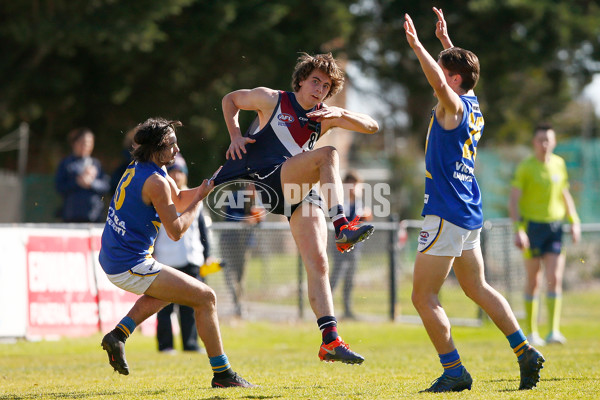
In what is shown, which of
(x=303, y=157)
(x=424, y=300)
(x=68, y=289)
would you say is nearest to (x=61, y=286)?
(x=68, y=289)

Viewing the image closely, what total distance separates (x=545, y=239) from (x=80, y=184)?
22.0ft

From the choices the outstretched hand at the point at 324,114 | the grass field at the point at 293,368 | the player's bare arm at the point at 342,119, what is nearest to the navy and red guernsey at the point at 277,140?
the player's bare arm at the point at 342,119

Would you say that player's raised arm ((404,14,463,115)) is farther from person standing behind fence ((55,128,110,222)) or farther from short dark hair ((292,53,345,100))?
person standing behind fence ((55,128,110,222))

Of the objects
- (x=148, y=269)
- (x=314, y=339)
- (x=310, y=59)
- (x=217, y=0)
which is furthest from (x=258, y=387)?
(x=217, y=0)

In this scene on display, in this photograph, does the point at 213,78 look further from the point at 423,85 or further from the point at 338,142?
the point at 338,142

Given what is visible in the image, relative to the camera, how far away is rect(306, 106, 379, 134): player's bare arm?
6.36 m

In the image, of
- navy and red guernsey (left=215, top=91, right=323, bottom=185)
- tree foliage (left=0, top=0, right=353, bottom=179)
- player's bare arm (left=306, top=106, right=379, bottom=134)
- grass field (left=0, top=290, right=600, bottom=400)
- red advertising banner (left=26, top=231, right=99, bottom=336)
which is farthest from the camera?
tree foliage (left=0, top=0, right=353, bottom=179)

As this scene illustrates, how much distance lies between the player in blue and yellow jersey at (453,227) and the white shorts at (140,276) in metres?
1.90

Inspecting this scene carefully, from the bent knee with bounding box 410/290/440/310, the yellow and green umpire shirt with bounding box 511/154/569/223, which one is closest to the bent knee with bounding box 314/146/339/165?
the bent knee with bounding box 410/290/440/310

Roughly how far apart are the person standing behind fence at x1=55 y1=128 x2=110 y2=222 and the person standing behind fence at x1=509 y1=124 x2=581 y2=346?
609 cm

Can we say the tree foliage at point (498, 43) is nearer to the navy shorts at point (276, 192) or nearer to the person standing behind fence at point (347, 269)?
the person standing behind fence at point (347, 269)

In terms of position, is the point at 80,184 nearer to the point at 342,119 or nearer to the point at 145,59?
the point at 342,119

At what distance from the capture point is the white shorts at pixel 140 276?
6.10 m

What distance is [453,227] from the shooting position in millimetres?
5977
